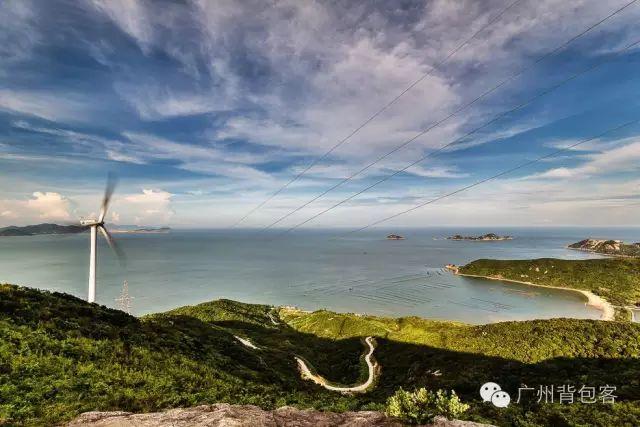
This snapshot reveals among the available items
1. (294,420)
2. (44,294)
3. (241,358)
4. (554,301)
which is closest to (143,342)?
(44,294)

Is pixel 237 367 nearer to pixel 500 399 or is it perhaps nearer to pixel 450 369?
pixel 500 399

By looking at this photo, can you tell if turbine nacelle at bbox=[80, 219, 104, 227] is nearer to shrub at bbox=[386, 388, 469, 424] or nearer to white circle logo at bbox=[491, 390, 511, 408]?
shrub at bbox=[386, 388, 469, 424]

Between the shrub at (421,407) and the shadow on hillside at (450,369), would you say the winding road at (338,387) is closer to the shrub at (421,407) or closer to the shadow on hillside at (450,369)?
the shadow on hillside at (450,369)

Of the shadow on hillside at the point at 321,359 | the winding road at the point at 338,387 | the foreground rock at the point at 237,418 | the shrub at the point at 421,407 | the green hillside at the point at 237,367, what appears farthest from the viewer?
the winding road at the point at 338,387

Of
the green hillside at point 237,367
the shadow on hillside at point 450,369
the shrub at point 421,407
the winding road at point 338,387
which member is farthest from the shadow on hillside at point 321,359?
the shrub at point 421,407

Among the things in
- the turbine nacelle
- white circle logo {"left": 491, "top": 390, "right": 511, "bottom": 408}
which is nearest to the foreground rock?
white circle logo {"left": 491, "top": 390, "right": 511, "bottom": 408}

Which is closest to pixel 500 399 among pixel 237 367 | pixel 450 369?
pixel 237 367
